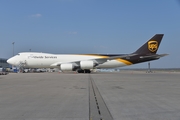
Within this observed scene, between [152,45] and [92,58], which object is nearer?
[152,45]

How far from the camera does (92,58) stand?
40250mm

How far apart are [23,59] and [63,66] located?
8049mm

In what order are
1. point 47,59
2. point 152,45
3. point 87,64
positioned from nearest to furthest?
1. point 87,64
2. point 47,59
3. point 152,45

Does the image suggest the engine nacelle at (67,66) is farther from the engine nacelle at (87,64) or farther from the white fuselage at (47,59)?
the white fuselage at (47,59)

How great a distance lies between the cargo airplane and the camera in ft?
128

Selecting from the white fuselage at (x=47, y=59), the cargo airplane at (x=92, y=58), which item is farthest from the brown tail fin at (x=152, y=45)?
the white fuselage at (x=47, y=59)

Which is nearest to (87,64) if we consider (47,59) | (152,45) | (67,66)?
(67,66)

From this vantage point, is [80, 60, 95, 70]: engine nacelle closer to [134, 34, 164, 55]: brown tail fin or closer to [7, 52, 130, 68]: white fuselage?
[7, 52, 130, 68]: white fuselage

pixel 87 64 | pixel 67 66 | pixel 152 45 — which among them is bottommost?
pixel 67 66

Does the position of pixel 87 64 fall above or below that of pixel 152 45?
below

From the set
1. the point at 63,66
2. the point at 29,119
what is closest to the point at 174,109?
the point at 29,119

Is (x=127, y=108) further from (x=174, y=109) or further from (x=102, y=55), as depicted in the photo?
(x=102, y=55)

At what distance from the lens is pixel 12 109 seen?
6.33m

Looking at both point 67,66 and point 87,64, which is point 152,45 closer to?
point 87,64
